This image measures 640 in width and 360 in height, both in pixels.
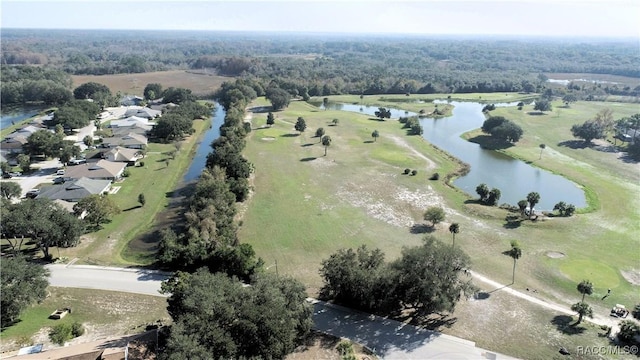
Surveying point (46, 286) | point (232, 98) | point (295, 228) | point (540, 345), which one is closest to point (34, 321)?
point (46, 286)

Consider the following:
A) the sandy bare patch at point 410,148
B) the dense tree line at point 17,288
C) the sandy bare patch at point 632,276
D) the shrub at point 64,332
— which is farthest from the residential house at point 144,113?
the sandy bare patch at point 632,276

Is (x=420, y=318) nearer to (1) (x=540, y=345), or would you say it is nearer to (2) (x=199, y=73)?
(1) (x=540, y=345)

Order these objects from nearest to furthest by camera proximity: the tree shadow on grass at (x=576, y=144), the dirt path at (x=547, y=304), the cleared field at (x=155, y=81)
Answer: the dirt path at (x=547, y=304)
the tree shadow on grass at (x=576, y=144)
the cleared field at (x=155, y=81)

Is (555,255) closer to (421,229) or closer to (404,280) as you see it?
(421,229)

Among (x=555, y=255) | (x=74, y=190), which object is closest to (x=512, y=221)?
(x=555, y=255)

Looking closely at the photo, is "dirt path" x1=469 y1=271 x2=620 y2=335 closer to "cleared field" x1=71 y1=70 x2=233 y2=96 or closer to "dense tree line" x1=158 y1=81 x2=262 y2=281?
"dense tree line" x1=158 y1=81 x2=262 y2=281

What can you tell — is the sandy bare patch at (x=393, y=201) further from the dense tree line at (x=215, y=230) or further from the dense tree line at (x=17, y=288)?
the dense tree line at (x=17, y=288)

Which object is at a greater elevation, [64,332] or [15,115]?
[15,115]
